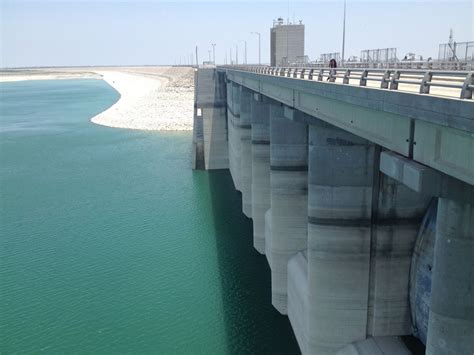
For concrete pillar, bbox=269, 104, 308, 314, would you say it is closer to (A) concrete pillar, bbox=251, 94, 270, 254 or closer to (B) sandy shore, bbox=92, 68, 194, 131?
(A) concrete pillar, bbox=251, 94, 270, 254

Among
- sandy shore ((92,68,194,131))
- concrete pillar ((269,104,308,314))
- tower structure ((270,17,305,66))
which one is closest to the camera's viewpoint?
concrete pillar ((269,104,308,314))

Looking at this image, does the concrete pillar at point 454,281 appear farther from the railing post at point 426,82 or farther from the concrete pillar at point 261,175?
the concrete pillar at point 261,175

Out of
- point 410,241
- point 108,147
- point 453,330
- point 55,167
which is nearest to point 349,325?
point 410,241

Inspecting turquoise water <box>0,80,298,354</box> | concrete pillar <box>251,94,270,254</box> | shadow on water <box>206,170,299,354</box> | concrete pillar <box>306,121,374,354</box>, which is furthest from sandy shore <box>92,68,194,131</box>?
concrete pillar <box>306,121,374,354</box>

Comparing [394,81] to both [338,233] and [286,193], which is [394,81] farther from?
[286,193]

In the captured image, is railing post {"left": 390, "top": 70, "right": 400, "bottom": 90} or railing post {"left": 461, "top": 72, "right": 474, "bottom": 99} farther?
railing post {"left": 390, "top": 70, "right": 400, "bottom": 90}

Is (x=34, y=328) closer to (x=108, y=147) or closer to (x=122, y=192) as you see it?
(x=122, y=192)

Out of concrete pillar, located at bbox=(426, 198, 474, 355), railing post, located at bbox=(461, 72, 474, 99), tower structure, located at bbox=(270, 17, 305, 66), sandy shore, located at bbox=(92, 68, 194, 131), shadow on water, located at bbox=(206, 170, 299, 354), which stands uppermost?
tower structure, located at bbox=(270, 17, 305, 66)

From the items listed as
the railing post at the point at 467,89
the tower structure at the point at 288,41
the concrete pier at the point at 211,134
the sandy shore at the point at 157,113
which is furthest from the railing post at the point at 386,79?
the sandy shore at the point at 157,113
